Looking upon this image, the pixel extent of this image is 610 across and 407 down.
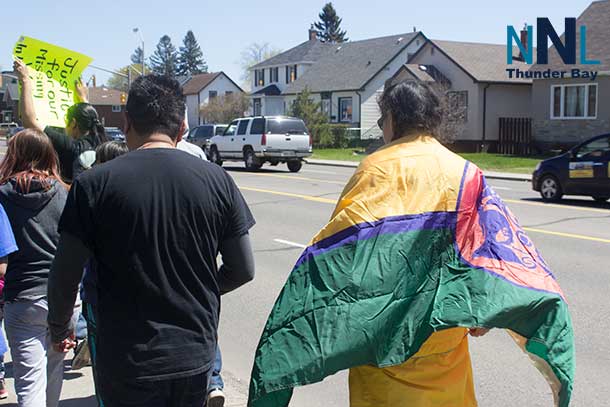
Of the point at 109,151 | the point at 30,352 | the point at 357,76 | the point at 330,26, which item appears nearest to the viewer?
the point at 30,352

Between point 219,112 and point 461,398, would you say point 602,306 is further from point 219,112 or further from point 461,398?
point 219,112

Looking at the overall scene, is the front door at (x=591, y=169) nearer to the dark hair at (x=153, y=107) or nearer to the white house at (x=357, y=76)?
the dark hair at (x=153, y=107)

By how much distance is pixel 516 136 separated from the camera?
119 feet

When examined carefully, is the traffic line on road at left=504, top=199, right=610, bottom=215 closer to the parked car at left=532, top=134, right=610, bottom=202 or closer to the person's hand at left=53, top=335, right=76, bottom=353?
the parked car at left=532, top=134, right=610, bottom=202

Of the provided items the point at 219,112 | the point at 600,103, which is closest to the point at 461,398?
the point at 600,103

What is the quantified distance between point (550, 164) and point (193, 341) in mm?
15336

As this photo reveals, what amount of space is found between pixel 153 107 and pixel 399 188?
3.30ft

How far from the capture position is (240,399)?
199 inches

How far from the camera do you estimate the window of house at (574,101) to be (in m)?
32.2

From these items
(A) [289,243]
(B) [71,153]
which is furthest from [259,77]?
(B) [71,153]

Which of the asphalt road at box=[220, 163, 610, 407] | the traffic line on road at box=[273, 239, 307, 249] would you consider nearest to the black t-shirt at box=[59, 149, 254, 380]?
the asphalt road at box=[220, 163, 610, 407]

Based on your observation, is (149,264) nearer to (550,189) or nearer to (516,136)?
(550,189)

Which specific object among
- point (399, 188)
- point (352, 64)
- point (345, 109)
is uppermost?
point (352, 64)

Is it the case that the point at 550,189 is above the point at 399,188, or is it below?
below
